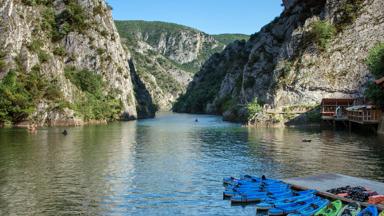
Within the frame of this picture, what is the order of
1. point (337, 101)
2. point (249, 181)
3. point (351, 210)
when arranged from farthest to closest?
point (337, 101) < point (249, 181) < point (351, 210)

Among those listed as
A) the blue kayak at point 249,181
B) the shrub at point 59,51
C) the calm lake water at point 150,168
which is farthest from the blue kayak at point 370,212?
the shrub at point 59,51

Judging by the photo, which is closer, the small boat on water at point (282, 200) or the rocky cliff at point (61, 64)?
the small boat on water at point (282, 200)

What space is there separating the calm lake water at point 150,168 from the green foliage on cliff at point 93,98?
6278 cm

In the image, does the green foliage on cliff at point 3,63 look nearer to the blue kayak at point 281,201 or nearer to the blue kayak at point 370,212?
the blue kayak at point 281,201

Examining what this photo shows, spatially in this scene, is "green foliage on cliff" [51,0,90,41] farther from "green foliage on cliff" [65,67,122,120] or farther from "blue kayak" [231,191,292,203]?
"blue kayak" [231,191,292,203]

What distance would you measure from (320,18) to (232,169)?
97.1m

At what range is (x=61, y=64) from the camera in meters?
150

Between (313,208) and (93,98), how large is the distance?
126935 millimetres

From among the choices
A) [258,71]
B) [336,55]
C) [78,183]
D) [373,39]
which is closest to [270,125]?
[336,55]

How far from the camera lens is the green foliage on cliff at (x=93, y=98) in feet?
472

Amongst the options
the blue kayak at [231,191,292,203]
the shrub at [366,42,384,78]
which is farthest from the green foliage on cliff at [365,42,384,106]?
the blue kayak at [231,191,292,203]

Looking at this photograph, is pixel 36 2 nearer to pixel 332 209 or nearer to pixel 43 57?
pixel 43 57

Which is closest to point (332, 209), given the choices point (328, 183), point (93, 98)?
point (328, 183)

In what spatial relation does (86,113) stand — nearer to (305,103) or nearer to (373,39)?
(305,103)
